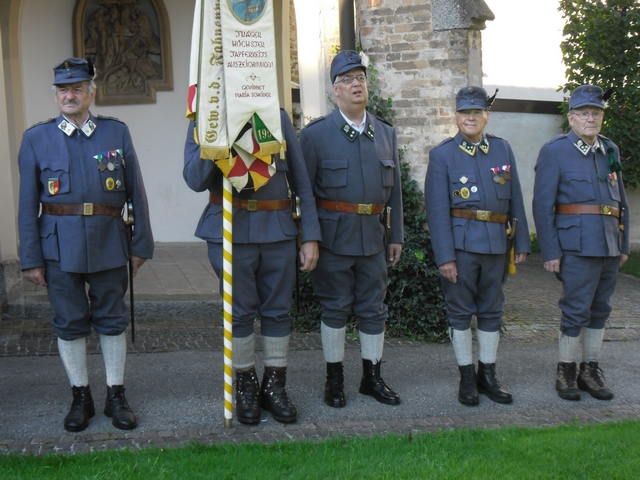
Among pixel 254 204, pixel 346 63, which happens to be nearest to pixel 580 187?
pixel 346 63

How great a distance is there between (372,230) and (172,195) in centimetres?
625

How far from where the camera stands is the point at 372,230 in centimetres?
491

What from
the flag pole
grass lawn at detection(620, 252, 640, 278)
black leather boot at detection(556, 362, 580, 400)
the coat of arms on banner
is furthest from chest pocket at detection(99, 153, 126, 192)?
grass lawn at detection(620, 252, 640, 278)

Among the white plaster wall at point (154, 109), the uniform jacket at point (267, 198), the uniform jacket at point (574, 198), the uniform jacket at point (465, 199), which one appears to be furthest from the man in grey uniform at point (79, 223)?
the white plaster wall at point (154, 109)

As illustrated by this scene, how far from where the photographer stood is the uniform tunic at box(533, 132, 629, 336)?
5.10 metres

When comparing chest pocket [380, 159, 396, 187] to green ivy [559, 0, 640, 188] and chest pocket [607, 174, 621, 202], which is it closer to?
chest pocket [607, 174, 621, 202]

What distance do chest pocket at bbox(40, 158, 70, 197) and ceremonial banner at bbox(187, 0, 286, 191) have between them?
764 millimetres

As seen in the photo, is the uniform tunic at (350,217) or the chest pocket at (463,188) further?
the chest pocket at (463,188)

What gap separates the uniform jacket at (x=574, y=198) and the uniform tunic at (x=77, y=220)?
2.60 metres

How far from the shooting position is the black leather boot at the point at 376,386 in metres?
5.00

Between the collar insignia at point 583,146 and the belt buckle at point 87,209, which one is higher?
the collar insignia at point 583,146

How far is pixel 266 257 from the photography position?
15.1 ft

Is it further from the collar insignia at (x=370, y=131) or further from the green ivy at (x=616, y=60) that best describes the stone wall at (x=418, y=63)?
the green ivy at (x=616, y=60)

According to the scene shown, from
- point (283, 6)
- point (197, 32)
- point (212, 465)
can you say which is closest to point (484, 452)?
point (212, 465)
